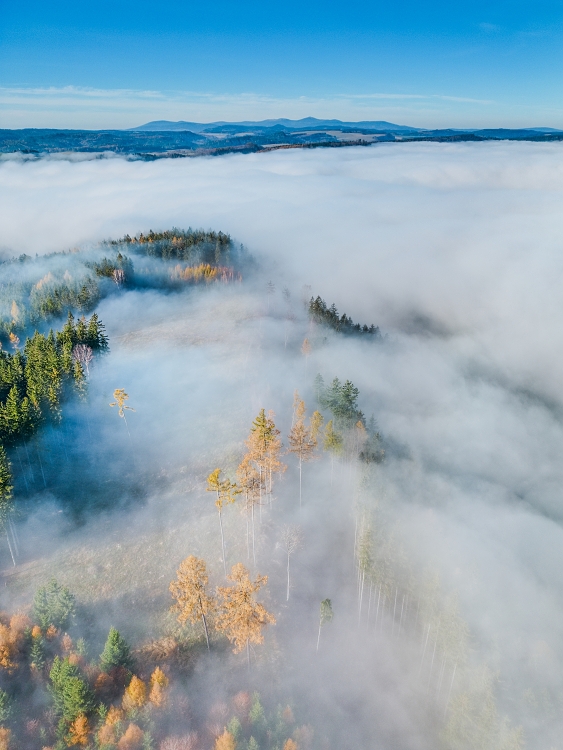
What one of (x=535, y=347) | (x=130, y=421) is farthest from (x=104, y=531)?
(x=535, y=347)

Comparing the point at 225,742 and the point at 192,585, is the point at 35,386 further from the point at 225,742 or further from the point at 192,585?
the point at 225,742

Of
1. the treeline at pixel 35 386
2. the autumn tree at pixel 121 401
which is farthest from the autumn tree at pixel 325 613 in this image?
the treeline at pixel 35 386

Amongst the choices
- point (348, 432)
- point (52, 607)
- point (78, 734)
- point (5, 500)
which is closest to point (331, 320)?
point (348, 432)

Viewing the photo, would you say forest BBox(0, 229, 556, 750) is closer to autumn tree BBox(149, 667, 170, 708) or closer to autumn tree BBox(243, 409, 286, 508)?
autumn tree BBox(149, 667, 170, 708)

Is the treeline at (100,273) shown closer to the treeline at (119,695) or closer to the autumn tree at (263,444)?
the autumn tree at (263,444)

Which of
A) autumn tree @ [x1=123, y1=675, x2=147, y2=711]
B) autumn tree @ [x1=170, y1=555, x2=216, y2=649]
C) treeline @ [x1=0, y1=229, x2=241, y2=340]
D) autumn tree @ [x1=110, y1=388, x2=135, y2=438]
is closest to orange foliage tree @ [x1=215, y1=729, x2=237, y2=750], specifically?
autumn tree @ [x1=123, y1=675, x2=147, y2=711]

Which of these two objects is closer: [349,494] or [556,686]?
[556,686]

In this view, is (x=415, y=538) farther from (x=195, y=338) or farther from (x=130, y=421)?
(x=195, y=338)
